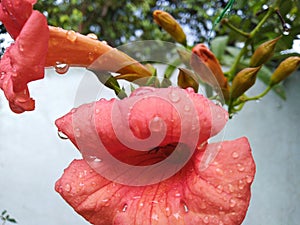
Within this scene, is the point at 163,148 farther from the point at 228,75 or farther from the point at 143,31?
the point at 143,31

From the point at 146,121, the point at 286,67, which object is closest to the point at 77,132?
the point at 146,121

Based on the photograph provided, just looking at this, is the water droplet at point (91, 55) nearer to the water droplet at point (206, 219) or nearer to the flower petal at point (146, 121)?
the flower petal at point (146, 121)

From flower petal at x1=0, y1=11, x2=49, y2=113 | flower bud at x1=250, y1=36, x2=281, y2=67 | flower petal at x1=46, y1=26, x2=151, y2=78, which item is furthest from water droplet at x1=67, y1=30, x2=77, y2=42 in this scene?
flower bud at x1=250, y1=36, x2=281, y2=67

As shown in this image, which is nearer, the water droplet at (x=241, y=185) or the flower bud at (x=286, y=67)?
the water droplet at (x=241, y=185)

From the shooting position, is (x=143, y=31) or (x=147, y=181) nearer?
(x=147, y=181)

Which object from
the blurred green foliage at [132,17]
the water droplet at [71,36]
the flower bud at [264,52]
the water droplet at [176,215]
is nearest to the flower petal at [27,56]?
the water droplet at [71,36]

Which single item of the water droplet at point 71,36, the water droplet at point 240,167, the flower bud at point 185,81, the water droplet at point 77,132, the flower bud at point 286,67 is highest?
the water droplet at point 71,36

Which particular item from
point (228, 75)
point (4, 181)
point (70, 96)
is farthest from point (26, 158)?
point (228, 75)

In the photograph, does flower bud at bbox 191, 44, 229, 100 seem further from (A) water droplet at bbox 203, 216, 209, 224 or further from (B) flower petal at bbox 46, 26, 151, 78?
(A) water droplet at bbox 203, 216, 209, 224
